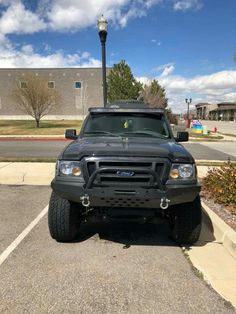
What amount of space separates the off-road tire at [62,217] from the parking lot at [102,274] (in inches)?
7.3

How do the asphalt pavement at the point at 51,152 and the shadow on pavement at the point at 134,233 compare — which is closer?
the shadow on pavement at the point at 134,233

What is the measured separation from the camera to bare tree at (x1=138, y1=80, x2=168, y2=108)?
44966 millimetres

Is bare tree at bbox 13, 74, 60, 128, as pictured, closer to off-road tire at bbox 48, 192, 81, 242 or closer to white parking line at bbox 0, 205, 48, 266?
white parking line at bbox 0, 205, 48, 266

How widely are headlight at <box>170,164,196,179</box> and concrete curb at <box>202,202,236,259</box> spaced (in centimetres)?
110

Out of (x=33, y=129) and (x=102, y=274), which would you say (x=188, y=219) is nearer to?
(x=102, y=274)

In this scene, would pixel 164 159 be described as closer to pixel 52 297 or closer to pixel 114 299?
pixel 114 299

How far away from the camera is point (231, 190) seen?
248 inches

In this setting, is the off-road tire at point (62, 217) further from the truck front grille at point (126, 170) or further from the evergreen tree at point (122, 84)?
the evergreen tree at point (122, 84)

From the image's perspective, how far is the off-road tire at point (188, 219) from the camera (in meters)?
4.68

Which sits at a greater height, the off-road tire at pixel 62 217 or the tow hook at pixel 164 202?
the tow hook at pixel 164 202

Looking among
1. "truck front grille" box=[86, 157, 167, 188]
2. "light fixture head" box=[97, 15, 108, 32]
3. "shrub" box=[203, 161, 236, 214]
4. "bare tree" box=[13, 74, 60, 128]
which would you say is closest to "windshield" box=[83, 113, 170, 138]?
"truck front grille" box=[86, 157, 167, 188]

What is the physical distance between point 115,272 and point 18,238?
68.8 inches

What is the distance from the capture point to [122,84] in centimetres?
3875

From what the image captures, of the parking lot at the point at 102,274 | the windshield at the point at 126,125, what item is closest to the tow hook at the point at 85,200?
the parking lot at the point at 102,274
